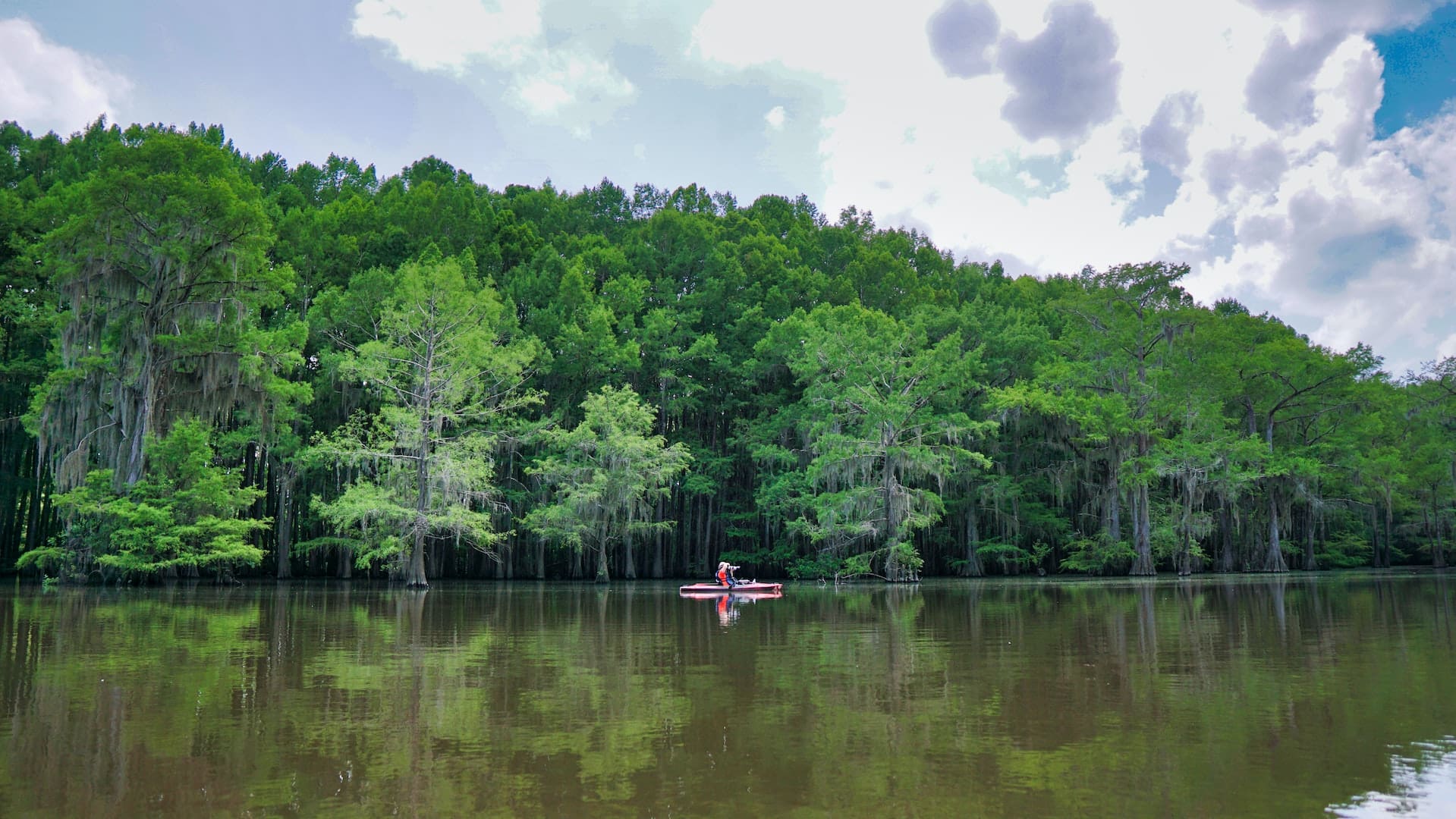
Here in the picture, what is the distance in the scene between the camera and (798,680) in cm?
875

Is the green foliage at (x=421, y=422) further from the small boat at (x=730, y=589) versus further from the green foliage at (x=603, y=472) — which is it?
the small boat at (x=730, y=589)

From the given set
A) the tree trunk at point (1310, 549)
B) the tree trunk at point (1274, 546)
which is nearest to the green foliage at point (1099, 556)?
the tree trunk at point (1274, 546)

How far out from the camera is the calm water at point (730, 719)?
4.79m

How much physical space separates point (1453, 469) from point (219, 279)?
52640 mm

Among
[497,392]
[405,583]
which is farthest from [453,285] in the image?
[405,583]

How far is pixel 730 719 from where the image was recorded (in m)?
6.86

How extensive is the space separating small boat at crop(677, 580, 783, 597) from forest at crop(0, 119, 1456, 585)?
20.8 ft

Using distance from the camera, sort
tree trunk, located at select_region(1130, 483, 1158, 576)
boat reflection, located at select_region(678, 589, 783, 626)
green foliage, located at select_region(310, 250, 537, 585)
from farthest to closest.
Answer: tree trunk, located at select_region(1130, 483, 1158, 576) → green foliage, located at select_region(310, 250, 537, 585) → boat reflection, located at select_region(678, 589, 783, 626)

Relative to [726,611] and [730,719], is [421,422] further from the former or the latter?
[730,719]

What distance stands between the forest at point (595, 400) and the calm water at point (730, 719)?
15.1 m

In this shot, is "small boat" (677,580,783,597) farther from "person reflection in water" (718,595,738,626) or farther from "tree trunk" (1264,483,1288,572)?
"tree trunk" (1264,483,1288,572)

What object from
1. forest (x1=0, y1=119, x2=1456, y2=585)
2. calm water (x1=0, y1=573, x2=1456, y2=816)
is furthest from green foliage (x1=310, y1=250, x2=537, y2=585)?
calm water (x1=0, y1=573, x2=1456, y2=816)

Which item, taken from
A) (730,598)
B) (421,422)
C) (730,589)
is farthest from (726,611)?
(421,422)

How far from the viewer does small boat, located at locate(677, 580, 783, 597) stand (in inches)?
938
